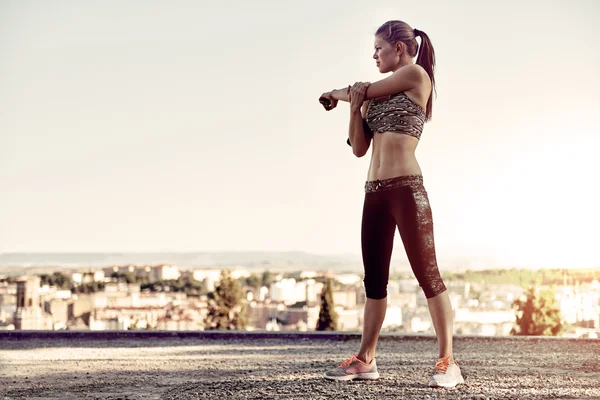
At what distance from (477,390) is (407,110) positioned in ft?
4.52

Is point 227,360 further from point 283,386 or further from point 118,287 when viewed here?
point 118,287

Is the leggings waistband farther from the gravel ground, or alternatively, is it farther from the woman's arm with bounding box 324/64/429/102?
the gravel ground

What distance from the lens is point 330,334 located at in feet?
26.0

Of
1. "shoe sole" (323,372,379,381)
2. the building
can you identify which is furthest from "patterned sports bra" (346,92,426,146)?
the building

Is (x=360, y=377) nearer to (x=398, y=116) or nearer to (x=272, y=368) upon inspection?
(x=272, y=368)

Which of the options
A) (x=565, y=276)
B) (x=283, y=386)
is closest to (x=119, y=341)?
(x=283, y=386)

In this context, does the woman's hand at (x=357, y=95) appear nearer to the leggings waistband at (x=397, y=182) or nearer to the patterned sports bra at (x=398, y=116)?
the patterned sports bra at (x=398, y=116)

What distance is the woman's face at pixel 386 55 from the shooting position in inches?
173

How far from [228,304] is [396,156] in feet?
53.1

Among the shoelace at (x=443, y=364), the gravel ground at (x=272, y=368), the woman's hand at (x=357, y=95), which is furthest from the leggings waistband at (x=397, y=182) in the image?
the gravel ground at (x=272, y=368)

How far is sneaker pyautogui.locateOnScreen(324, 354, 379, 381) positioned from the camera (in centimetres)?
Answer: 436

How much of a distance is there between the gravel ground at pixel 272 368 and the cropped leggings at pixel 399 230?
519mm

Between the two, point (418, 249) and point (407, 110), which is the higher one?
point (407, 110)

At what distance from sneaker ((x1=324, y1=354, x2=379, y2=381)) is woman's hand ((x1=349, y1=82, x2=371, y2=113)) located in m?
1.25
